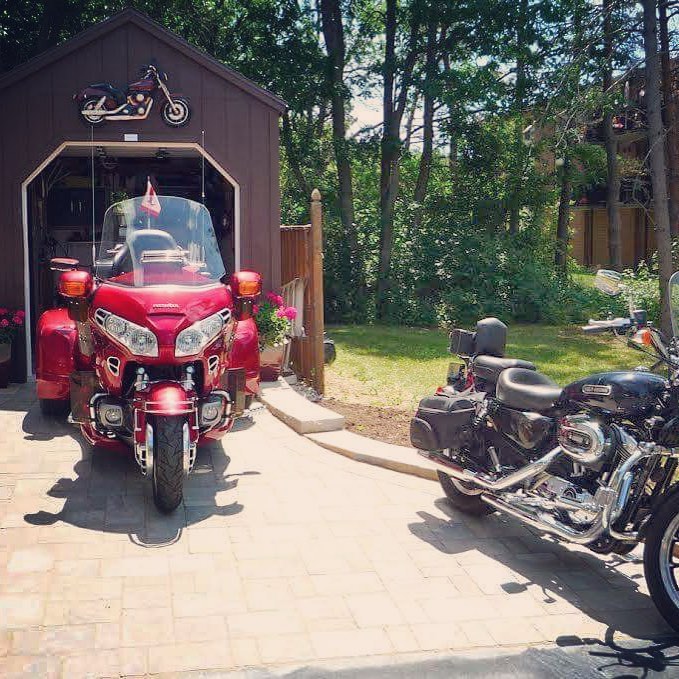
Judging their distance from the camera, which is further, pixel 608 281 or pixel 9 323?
pixel 9 323

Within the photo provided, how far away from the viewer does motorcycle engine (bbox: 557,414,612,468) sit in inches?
170

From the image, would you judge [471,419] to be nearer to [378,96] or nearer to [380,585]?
[380,585]

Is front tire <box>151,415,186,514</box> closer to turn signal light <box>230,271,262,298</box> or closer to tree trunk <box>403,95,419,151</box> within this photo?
turn signal light <box>230,271,262,298</box>

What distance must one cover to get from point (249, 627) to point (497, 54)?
1524 cm

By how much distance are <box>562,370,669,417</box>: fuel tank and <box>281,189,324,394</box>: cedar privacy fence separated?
172 inches

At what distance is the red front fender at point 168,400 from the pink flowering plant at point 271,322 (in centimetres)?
332

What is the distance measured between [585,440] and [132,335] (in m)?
2.70

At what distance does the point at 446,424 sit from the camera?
17.3 feet

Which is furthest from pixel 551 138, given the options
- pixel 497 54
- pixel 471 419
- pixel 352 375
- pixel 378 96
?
pixel 471 419

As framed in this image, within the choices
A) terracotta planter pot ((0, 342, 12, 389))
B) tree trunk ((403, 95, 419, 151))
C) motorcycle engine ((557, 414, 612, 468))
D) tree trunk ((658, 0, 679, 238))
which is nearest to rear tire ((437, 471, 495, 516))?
motorcycle engine ((557, 414, 612, 468))

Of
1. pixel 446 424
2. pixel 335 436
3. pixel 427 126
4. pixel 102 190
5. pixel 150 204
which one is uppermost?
pixel 427 126

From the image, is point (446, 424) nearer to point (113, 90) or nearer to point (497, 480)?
point (497, 480)

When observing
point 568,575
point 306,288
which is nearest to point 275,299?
point 306,288

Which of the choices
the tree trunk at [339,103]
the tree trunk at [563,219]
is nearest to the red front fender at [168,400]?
the tree trunk at [339,103]
